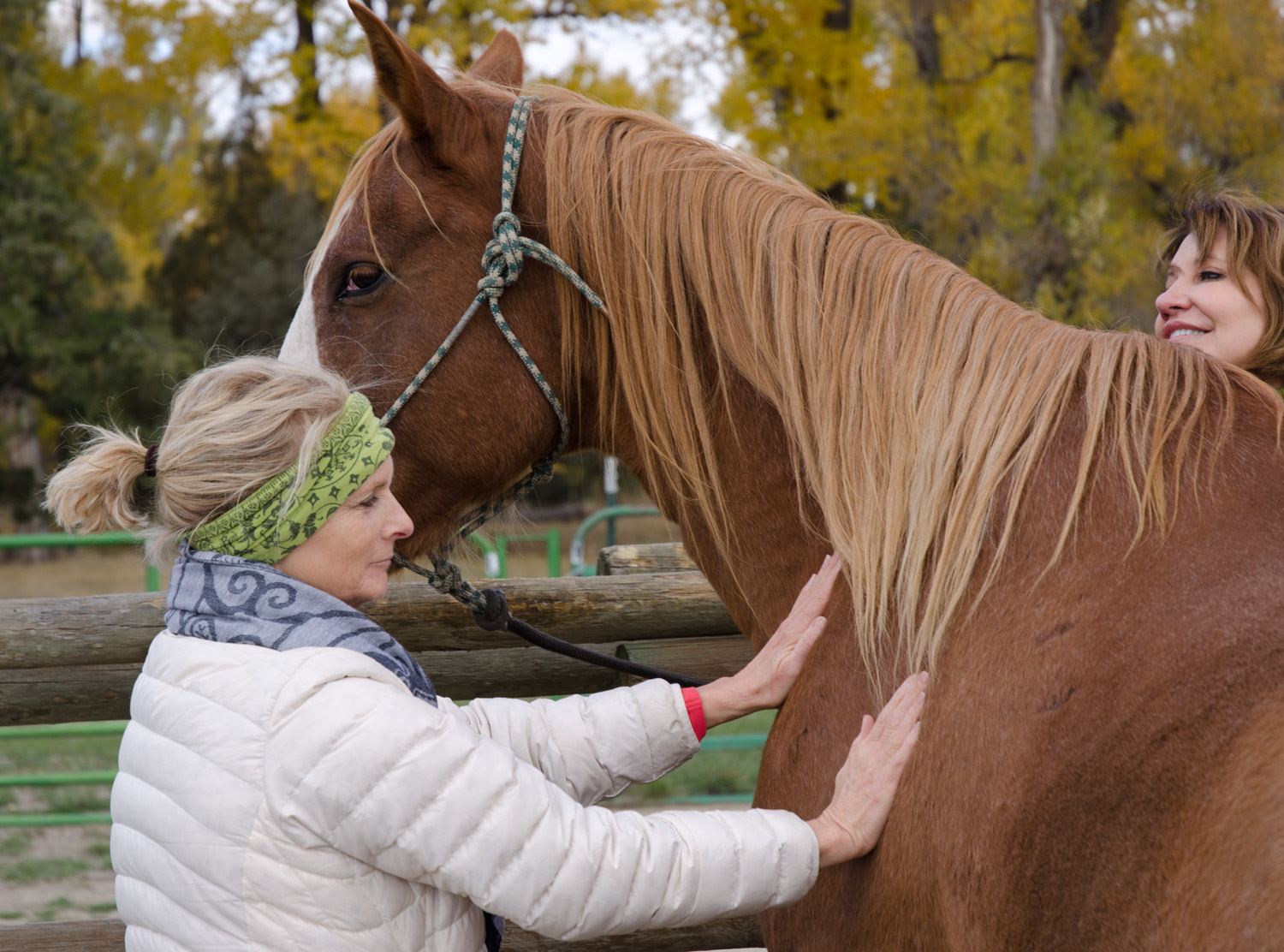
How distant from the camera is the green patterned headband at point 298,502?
1.41 meters

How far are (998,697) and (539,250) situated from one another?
993mm

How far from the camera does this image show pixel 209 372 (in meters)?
1.49

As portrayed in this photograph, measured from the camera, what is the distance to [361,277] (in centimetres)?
180

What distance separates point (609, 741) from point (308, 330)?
86 cm

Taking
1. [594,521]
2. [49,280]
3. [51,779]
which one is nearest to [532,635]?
[51,779]

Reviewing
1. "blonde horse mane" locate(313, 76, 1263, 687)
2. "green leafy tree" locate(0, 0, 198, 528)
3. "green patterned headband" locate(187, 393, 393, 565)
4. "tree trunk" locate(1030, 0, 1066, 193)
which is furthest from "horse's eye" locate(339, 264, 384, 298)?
"green leafy tree" locate(0, 0, 198, 528)

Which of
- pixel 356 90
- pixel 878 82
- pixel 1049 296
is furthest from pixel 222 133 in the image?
pixel 1049 296

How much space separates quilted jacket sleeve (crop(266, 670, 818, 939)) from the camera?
4.06 feet

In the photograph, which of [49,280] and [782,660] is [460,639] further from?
[49,280]

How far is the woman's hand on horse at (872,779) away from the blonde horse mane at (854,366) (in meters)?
0.07

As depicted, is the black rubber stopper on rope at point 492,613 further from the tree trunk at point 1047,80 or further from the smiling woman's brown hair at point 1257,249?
the tree trunk at point 1047,80

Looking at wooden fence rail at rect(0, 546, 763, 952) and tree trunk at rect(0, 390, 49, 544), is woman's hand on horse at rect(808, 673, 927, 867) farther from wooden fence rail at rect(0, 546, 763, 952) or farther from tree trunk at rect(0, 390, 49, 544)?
tree trunk at rect(0, 390, 49, 544)

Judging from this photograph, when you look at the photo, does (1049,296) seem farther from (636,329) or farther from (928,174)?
(636,329)

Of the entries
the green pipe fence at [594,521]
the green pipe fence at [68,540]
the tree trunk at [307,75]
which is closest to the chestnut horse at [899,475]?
the green pipe fence at [68,540]
